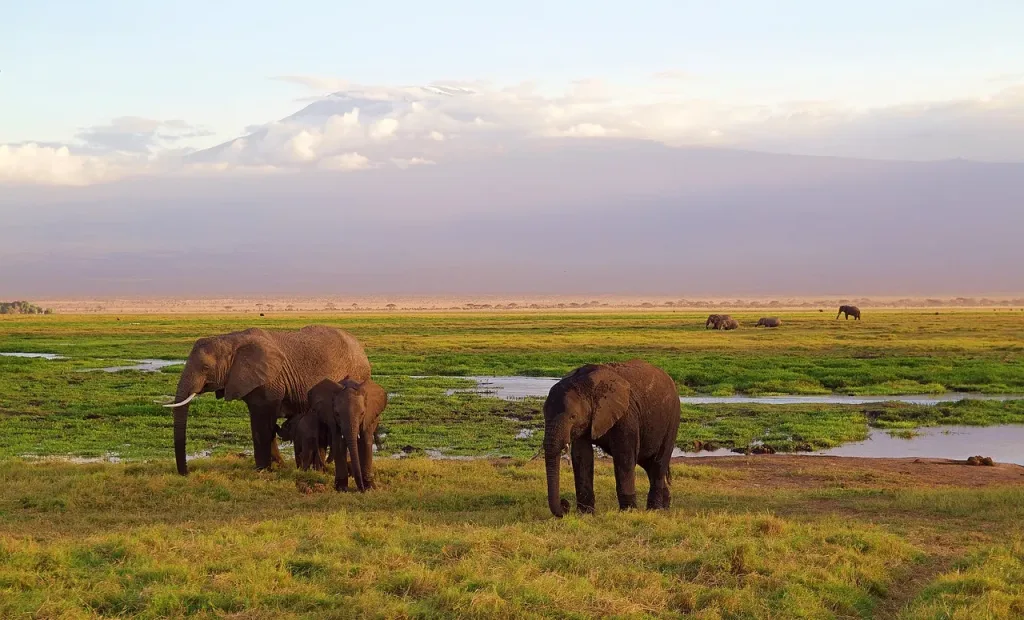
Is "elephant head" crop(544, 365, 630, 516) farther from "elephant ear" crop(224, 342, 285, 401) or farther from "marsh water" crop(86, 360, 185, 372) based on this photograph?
"marsh water" crop(86, 360, 185, 372)

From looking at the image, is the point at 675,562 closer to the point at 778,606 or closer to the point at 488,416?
the point at 778,606

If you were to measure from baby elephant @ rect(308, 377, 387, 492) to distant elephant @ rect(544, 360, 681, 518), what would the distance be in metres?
3.75

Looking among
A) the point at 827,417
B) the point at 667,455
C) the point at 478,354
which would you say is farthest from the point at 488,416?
the point at 478,354

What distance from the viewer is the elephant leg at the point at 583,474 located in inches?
524

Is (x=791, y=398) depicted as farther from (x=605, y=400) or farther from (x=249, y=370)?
(x=605, y=400)

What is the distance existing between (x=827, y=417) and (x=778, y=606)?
61.8 ft

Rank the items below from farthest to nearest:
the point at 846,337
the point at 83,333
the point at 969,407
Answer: the point at 83,333, the point at 846,337, the point at 969,407

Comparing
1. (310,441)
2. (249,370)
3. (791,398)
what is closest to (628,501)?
(310,441)

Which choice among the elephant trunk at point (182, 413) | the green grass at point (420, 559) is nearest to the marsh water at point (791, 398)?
the elephant trunk at point (182, 413)

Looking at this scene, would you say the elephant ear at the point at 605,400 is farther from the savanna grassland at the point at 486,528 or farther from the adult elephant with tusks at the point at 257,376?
the adult elephant with tusks at the point at 257,376

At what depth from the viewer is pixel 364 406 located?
52.0ft

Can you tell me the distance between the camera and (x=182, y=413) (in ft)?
55.4

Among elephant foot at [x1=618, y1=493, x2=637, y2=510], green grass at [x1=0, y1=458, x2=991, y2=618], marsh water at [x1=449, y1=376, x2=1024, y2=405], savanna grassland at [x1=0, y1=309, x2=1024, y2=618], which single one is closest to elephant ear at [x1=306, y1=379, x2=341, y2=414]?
savanna grassland at [x1=0, y1=309, x2=1024, y2=618]

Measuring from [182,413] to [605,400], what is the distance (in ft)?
26.7
